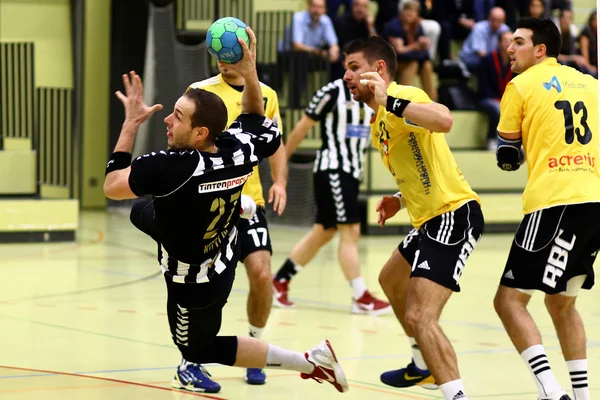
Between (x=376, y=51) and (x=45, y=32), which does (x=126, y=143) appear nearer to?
(x=376, y=51)

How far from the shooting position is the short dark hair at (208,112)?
5074mm

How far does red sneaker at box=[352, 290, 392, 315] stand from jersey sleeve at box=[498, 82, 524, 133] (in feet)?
11.8

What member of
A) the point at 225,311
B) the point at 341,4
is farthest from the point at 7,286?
the point at 341,4

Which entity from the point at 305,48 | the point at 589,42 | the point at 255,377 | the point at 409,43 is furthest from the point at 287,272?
the point at 589,42

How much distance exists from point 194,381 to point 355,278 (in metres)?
3.16

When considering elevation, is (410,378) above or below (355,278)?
above

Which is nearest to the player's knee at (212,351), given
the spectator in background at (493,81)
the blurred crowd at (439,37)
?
the blurred crowd at (439,37)

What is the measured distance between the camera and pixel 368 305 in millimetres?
8922

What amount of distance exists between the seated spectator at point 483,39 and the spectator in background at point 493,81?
0.21m

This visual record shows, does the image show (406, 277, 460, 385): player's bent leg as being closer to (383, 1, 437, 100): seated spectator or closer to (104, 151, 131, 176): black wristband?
→ (104, 151, 131, 176): black wristband

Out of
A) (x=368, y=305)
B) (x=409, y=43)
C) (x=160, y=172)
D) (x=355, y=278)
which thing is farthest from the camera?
(x=409, y=43)

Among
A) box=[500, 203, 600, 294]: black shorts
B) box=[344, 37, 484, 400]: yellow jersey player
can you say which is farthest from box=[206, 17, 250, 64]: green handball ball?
box=[500, 203, 600, 294]: black shorts

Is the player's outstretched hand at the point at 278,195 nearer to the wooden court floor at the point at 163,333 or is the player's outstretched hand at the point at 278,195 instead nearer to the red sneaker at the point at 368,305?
the wooden court floor at the point at 163,333

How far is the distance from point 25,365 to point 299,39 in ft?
33.5
